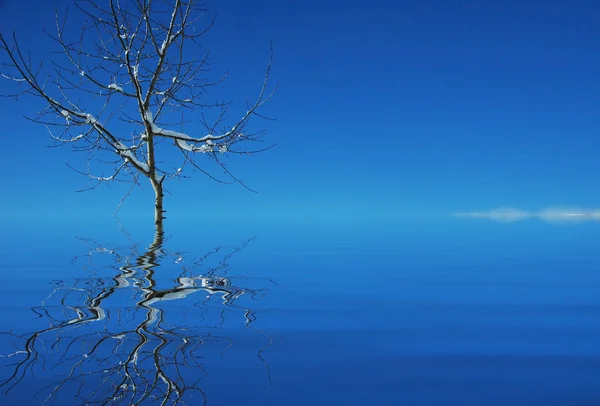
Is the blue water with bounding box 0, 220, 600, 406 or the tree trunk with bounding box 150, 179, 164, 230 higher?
the tree trunk with bounding box 150, 179, 164, 230

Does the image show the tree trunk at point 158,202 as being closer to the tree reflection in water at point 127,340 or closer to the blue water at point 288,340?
the blue water at point 288,340

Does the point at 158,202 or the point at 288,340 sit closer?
the point at 288,340

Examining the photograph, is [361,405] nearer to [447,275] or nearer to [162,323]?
[162,323]

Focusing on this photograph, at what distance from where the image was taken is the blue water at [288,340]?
80.1 inches

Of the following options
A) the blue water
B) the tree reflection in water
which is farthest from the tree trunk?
the tree reflection in water

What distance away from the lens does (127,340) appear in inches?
102

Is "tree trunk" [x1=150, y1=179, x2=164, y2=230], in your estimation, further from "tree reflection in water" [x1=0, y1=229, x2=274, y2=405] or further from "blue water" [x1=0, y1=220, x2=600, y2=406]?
"tree reflection in water" [x1=0, y1=229, x2=274, y2=405]

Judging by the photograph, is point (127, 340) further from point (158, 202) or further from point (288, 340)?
A: point (158, 202)

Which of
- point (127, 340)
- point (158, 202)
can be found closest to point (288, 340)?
point (127, 340)

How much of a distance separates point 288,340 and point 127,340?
91 cm

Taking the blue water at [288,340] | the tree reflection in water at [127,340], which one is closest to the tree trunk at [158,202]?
the blue water at [288,340]

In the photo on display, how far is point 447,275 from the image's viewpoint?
22.3 feet

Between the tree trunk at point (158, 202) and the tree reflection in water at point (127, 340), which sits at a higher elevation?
the tree trunk at point (158, 202)

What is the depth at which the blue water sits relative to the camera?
2.04 meters
